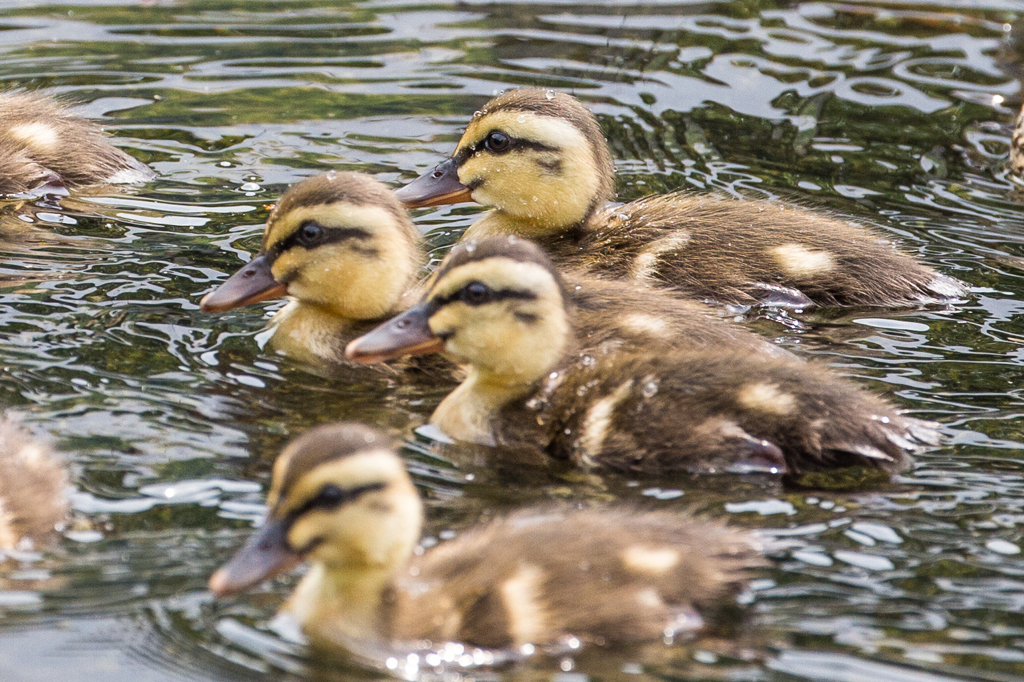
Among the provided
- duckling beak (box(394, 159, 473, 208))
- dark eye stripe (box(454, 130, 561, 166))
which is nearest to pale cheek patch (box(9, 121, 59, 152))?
duckling beak (box(394, 159, 473, 208))

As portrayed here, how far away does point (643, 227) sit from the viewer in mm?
5562

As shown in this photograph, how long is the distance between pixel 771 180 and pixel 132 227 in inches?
106

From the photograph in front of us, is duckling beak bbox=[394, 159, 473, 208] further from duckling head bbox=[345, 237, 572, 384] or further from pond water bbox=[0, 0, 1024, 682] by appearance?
duckling head bbox=[345, 237, 572, 384]

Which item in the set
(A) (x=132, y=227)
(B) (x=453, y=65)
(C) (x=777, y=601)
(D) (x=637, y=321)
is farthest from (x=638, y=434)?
(B) (x=453, y=65)

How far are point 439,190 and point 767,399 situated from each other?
206 cm

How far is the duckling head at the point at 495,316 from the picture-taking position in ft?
14.4

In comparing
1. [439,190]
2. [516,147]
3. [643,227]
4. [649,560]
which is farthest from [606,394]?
[439,190]

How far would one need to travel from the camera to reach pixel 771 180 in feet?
21.9

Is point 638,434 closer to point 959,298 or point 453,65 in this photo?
point 959,298

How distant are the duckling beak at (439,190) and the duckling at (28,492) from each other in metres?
2.19

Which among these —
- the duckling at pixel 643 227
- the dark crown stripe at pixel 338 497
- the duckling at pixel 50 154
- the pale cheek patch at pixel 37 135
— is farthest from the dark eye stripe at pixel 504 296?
the pale cheek patch at pixel 37 135

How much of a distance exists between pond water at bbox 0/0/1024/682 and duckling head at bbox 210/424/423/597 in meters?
0.16

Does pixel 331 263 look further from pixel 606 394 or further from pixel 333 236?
pixel 606 394

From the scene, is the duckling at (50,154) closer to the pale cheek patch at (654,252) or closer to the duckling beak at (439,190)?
the duckling beak at (439,190)
